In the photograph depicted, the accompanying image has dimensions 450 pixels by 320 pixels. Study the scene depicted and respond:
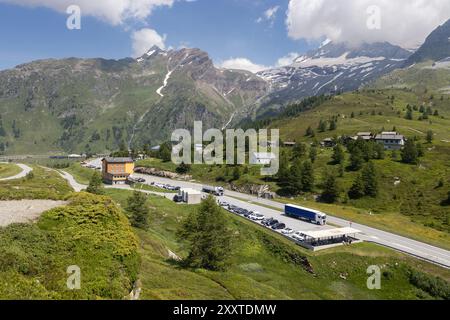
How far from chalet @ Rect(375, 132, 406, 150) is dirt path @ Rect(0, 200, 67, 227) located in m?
154

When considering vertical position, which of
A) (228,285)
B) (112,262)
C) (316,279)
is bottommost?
(316,279)

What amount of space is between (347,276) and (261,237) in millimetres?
18344

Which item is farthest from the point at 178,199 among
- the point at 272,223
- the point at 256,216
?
the point at 272,223

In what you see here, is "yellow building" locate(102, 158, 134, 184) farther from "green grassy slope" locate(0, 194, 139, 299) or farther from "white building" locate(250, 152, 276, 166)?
"green grassy slope" locate(0, 194, 139, 299)

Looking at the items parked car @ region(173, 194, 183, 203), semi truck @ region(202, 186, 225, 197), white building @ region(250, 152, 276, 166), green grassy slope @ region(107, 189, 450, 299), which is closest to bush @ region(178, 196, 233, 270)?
green grassy slope @ region(107, 189, 450, 299)

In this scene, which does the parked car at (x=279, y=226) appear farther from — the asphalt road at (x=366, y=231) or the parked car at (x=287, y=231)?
the asphalt road at (x=366, y=231)

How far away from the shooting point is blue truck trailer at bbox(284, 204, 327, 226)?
258ft

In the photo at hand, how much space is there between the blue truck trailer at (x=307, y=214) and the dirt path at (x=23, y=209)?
5801 centimetres

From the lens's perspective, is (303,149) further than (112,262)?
Yes

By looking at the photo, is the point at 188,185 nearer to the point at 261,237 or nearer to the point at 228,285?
the point at 261,237

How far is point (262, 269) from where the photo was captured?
57281 mm


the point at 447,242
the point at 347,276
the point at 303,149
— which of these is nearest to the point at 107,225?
the point at 347,276

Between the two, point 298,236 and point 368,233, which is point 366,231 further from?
point 298,236

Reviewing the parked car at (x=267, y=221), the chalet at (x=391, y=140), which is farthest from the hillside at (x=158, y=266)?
the chalet at (x=391, y=140)
